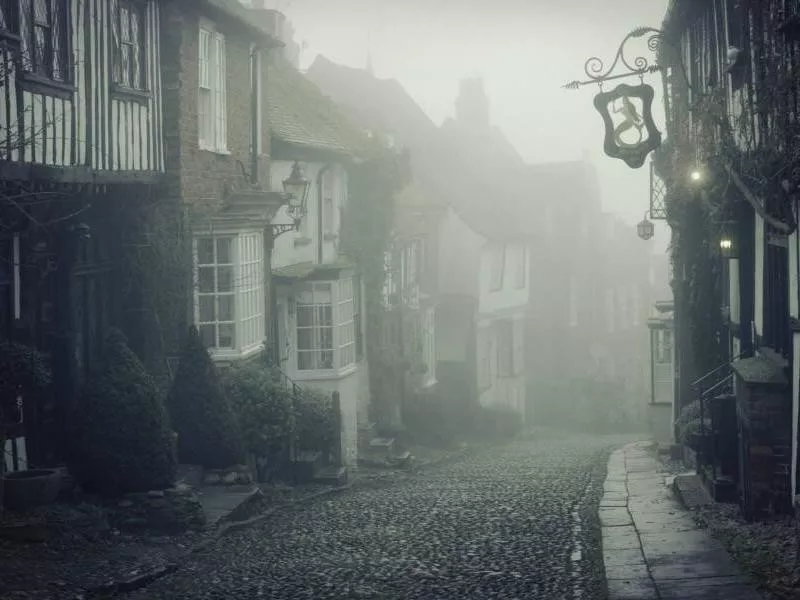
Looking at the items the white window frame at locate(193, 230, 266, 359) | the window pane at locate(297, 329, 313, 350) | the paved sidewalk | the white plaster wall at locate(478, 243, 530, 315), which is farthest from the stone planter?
the white plaster wall at locate(478, 243, 530, 315)

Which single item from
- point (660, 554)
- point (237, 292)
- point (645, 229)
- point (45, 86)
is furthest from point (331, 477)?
point (645, 229)

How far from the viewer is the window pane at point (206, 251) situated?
18.1 meters

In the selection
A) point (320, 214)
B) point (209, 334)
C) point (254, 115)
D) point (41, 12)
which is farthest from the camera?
point (320, 214)

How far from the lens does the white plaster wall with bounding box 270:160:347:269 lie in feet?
77.3

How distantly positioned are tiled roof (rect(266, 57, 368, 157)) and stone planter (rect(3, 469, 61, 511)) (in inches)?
482

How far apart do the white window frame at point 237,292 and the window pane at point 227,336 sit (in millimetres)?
17

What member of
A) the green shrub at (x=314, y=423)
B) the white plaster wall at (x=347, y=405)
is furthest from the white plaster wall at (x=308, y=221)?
the green shrub at (x=314, y=423)

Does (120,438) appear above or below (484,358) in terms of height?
above

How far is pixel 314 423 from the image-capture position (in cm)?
1967

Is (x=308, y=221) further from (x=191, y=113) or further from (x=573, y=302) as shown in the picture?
(x=573, y=302)

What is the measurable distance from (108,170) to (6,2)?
301cm

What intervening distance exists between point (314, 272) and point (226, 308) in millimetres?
5735

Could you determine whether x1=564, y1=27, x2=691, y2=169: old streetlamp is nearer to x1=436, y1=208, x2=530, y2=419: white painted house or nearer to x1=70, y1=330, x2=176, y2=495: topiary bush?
x1=70, y1=330, x2=176, y2=495: topiary bush

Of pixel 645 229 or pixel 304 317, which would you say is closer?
pixel 304 317
